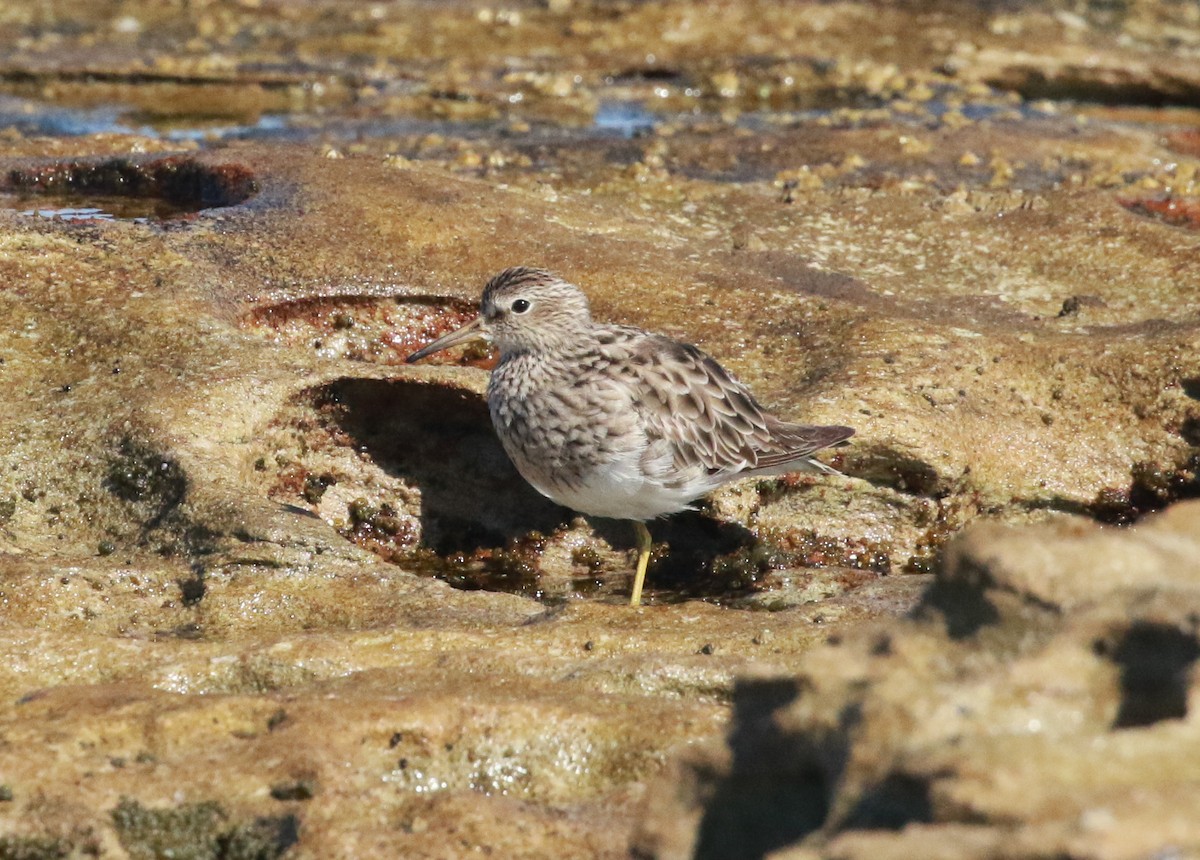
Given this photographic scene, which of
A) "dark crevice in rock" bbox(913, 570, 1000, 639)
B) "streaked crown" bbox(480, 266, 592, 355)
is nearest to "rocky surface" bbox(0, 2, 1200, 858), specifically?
"dark crevice in rock" bbox(913, 570, 1000, 639)

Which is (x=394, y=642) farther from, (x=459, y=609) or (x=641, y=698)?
(x=641, y=698)

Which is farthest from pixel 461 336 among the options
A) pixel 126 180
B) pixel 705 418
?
pixel 126 180

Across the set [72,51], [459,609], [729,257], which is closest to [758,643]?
[459,609]

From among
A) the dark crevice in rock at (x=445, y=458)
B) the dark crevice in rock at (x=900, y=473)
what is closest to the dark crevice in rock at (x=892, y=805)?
the dark crevice in rock at (x=900, y=473)

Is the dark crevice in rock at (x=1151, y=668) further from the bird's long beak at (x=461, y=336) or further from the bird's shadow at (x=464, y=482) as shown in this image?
→ the bird's long beak at (x=461, y=336)

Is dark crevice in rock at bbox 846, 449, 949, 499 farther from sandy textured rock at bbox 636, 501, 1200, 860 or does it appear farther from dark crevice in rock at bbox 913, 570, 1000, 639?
dark crevice in rock at bbox 913, 570, 1000, 639

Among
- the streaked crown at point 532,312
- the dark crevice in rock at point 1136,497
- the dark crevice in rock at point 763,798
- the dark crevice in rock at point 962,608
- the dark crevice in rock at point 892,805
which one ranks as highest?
the dark crevice in rock at point 962,608

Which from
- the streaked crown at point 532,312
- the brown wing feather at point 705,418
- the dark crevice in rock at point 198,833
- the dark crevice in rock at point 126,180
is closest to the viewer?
the dark crevice in rock at point 198,833
